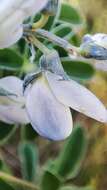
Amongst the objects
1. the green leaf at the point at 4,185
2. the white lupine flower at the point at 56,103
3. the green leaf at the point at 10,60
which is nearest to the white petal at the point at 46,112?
the white lupine flower at the point at 56,103

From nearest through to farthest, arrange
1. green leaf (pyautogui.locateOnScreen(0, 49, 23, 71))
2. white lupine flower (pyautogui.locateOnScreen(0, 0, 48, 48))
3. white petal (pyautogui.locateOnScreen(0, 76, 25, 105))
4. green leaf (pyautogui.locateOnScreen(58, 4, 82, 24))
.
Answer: white lupine flower (pyautogui.locateOnScreen(0, 0, 48, 48))
white petal (pyautogui.locateOnScreen(0, 76, 25, 105))
green leaf (pyautogui.locateOnScreen(0, 49, 23, 71))
green leaf (pyautogui.locateOnScreen(58, 4, 82, 24))

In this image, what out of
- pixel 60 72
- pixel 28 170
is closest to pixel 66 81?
pixel 60 72

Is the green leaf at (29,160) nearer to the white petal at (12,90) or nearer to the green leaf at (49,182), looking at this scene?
the green leaf at (49,182)

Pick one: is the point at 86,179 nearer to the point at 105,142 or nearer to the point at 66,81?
the point at 105,142

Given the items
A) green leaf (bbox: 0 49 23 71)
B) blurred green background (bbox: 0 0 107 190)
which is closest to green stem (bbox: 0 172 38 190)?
blurred green background (bbox: 0 0 107 190)

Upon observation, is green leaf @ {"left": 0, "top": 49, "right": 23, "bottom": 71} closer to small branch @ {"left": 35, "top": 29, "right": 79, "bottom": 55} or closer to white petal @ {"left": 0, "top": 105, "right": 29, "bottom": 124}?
white petal @ {"left": 0, "top": 105, "right": 29, "bottom": 124}
